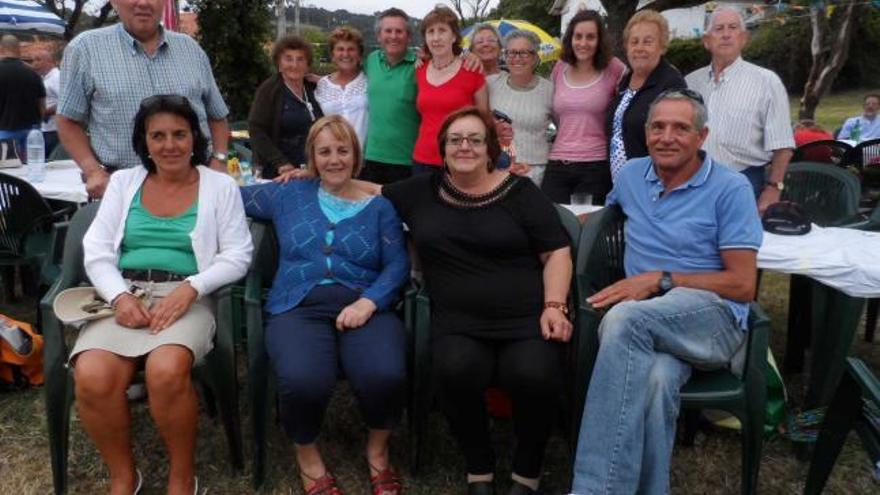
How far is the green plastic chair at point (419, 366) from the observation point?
2605 millimetres

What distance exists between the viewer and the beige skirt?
2408mm

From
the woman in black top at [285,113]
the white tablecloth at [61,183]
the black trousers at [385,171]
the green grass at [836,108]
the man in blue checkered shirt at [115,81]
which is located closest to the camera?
the man in blue checkered shirt at [115,81]

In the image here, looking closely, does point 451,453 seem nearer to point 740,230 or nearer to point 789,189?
point 740,230

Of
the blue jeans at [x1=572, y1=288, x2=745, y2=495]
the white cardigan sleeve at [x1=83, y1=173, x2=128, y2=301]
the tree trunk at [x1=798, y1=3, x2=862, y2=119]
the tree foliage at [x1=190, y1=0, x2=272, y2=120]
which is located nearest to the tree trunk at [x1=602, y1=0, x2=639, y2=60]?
the tree trunk at [x1=798, y1=3, x2=862, y2=119]

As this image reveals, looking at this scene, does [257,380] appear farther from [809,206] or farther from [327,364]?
[809,206]

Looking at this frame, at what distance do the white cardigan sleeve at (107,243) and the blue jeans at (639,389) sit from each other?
1757 millimetres

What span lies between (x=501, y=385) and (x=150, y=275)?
4.65ft

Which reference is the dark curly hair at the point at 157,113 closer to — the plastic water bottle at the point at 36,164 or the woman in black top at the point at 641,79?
the plastic water bottle at the point at 36,164

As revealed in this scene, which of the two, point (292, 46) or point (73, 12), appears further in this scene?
point (73, 12)

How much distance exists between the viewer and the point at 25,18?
10914 millimetres

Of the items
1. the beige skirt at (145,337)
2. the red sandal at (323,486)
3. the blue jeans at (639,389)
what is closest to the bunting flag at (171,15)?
the beige skirt at (145,337)

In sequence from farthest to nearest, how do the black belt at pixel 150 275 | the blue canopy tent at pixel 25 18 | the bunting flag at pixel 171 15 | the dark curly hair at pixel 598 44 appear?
1. the blue canopy tent at pixel 25 18
2. the bunting flag at pixel 171 15
3. the dark curly hair at pixel 598 44
4. the black belt at pixel 150 275

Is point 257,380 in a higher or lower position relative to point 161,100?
lower

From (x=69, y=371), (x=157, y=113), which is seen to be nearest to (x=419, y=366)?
(x=69, y=371)
